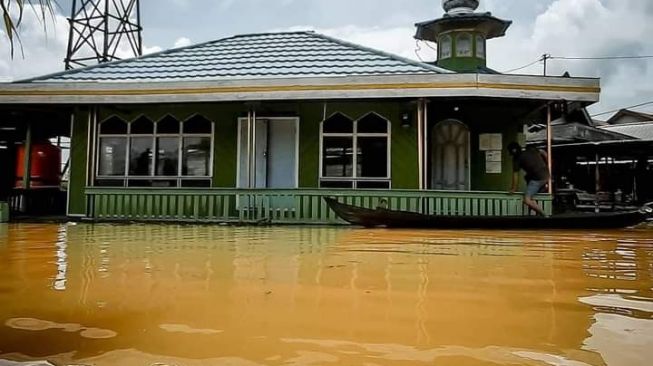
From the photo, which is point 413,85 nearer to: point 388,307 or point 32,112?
point 388,307

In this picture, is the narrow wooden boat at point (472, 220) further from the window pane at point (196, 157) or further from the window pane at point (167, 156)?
the window pane at point (167, 156)

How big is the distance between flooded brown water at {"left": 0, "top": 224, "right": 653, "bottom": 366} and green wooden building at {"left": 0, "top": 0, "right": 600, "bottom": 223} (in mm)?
4606

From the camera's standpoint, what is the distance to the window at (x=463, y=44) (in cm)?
1519

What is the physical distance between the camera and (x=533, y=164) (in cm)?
971

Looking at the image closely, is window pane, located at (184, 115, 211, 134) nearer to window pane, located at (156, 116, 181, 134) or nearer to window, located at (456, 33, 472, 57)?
window pane, located at (156, 116, 181, 134)

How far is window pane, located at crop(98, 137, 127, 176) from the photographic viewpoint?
11.7 metres

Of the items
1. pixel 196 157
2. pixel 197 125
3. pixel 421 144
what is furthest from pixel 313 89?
pixel 196 157

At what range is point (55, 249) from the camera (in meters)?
5.75

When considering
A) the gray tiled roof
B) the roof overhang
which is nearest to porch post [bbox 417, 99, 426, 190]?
the roof overhang

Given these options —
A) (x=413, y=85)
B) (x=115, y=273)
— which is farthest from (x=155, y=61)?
(x=115, y=273)

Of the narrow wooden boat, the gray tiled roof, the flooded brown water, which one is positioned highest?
the gray tiled roof

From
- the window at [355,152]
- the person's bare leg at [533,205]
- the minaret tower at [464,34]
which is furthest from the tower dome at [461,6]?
the person's bare leg at [533,205]

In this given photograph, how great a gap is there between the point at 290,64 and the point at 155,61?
3237 millimetres

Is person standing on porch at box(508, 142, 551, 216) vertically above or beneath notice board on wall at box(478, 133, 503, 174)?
beneath
